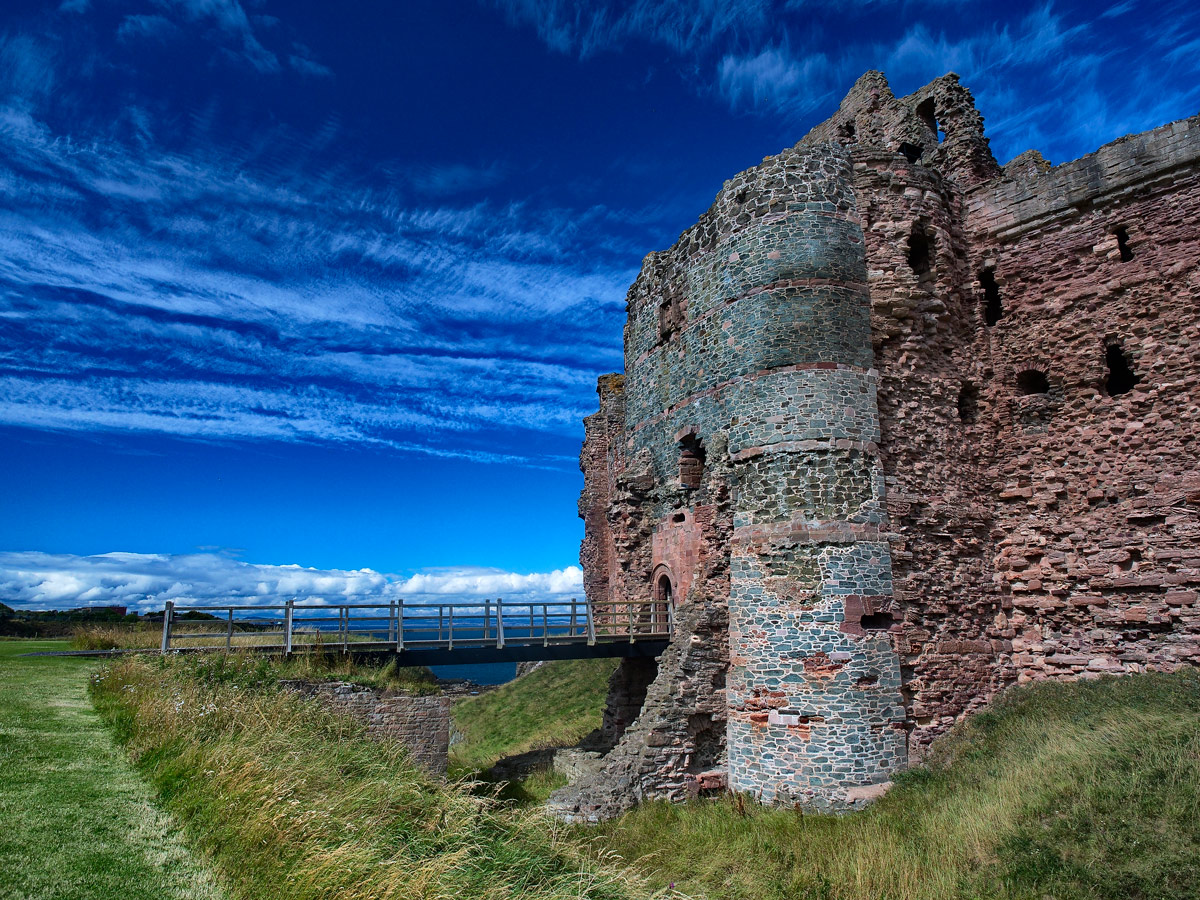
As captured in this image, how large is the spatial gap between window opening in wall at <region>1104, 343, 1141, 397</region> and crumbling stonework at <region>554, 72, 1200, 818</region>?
52mm

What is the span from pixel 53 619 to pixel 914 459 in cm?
3011

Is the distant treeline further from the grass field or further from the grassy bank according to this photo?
the grassy bank

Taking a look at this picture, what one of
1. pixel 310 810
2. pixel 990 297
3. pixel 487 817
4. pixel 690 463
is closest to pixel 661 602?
pixel 690 463

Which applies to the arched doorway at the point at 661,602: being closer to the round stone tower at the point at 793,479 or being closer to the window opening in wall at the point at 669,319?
the round stone tower at the point at 793,479

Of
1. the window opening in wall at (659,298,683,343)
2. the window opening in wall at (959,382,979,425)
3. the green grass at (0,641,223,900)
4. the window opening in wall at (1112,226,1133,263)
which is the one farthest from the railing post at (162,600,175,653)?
the window opening in wall at (1112,226,1133,263)

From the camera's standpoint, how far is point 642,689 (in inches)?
766

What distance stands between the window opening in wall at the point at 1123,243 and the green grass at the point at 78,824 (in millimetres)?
17987

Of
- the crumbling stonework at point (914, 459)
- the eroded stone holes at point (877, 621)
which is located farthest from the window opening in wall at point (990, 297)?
the eroded stone holes at point (877, 621)

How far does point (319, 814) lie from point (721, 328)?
1259 cm

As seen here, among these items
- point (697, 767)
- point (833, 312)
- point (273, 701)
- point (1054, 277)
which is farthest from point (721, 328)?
point (273, 701)

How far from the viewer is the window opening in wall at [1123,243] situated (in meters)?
15.0

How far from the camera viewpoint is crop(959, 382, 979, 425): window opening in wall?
1639 centimetres

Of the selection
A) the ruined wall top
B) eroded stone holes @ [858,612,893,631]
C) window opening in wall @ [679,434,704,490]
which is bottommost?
eroded stone holes @ [858,612,893,631]

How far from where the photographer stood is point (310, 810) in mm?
A: 7793
